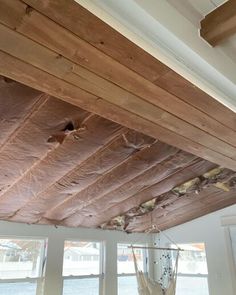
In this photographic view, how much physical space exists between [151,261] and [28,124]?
199 inches

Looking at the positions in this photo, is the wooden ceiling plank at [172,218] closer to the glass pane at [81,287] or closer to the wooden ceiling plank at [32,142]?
the glass pane at [81,287]

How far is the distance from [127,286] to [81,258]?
124cm

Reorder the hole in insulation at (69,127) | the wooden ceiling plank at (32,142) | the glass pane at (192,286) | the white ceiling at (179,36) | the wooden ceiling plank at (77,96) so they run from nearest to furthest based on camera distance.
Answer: the white ceiling at (179,36) < the wooden ceiling plank at (77,96) < the wooden ceiling plank at (32,142) < the hole in insulation at (69,127) < the glass pane at (192,286)

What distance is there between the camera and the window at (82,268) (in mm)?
4444

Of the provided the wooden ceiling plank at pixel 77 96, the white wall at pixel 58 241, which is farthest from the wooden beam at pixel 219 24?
the white wall at pixel 58 241

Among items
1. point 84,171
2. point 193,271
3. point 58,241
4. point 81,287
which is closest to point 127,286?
point 81,287

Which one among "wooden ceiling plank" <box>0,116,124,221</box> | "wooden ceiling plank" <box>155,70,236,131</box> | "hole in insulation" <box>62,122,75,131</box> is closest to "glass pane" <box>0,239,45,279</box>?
"wooden ceiling plank" <box>0,116,124,221</box>

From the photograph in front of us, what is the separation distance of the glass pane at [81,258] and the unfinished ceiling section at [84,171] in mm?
449

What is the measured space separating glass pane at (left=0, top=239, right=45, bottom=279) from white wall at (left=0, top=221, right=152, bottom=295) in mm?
135

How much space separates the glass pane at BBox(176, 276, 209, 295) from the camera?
5064 mm

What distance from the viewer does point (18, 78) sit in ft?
4.62

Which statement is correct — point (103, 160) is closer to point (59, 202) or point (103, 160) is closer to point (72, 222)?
point (59, 202)

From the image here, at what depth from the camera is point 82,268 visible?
15.4 ft

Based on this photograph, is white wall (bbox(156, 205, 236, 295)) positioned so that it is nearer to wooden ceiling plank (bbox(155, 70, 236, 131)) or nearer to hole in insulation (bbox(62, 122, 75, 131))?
wooden ceiling plank (bbox(155, 70, 236, 131))
